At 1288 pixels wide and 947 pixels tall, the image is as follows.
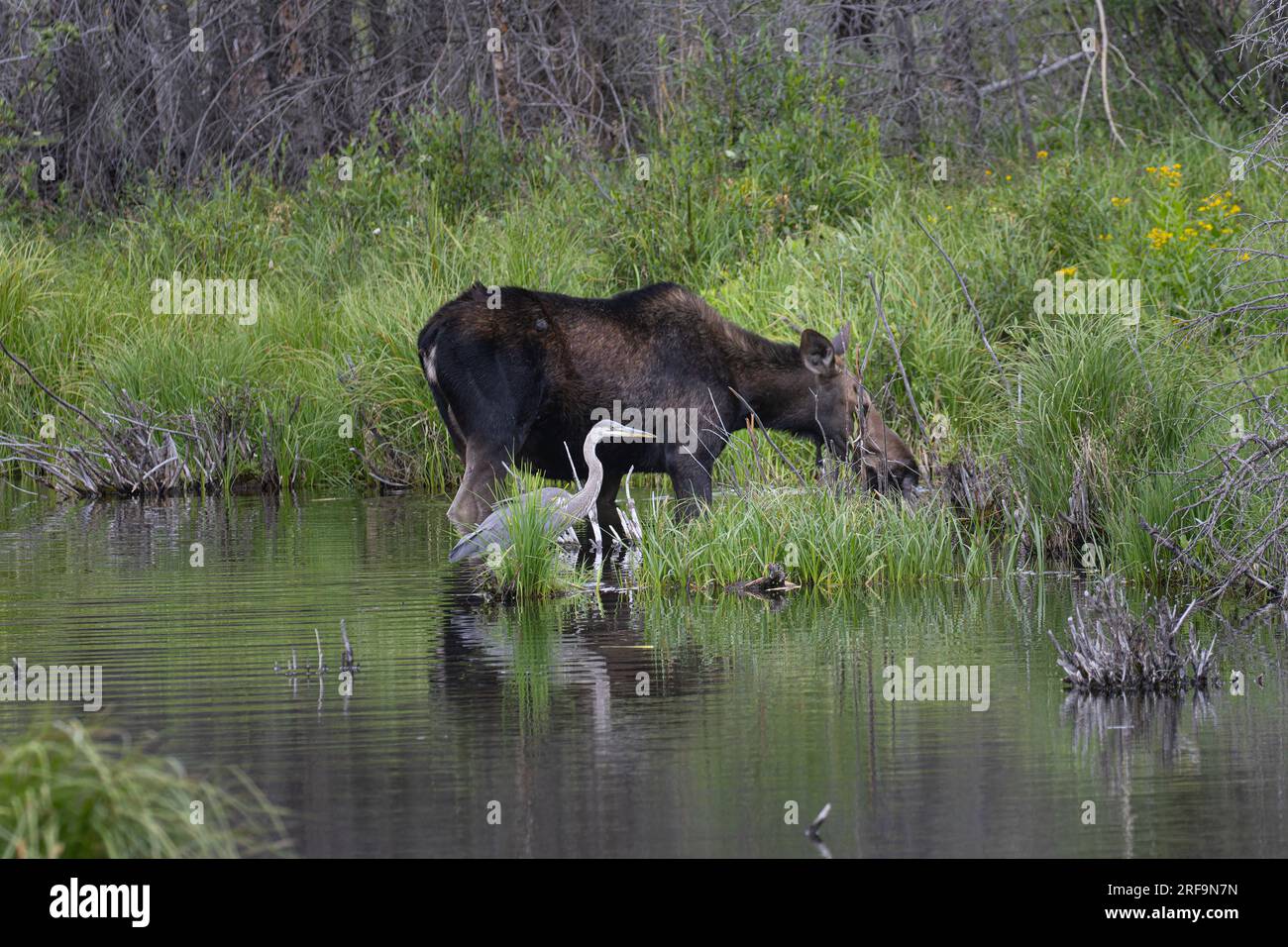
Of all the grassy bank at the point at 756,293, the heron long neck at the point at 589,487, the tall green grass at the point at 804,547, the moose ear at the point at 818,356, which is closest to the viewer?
the tall green grass at the point at 804,547

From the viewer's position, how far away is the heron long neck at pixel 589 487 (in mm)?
11438

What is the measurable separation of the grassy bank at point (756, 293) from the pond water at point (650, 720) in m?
0.92

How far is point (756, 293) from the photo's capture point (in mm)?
16391

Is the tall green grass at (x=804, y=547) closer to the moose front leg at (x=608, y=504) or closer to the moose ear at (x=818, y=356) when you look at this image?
the moose front leg at (x=608, y=504)

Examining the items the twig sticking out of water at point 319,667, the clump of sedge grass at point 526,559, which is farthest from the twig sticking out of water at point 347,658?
the clump of sedge grass at point 526,559

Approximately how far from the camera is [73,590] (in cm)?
1133

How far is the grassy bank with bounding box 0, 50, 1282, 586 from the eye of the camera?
1190cm

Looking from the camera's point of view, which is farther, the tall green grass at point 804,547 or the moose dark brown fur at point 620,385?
the moose dark brown fur at point 620,385

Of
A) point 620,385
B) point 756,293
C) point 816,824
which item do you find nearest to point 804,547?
point 620,385

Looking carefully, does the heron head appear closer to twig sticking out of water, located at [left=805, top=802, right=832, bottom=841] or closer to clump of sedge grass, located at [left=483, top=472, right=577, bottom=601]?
clump of sedge grass, located at [left=483, top=472, right=577, bottom=601]

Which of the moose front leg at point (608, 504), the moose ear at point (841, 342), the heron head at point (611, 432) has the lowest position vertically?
the moose front leg at point (608, 504)

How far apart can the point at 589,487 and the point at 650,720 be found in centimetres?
405

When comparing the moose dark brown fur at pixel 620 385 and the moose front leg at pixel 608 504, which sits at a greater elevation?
the moose dark brown fur at pixel 620 385

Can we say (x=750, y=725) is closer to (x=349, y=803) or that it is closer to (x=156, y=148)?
(x=349, y=803)
